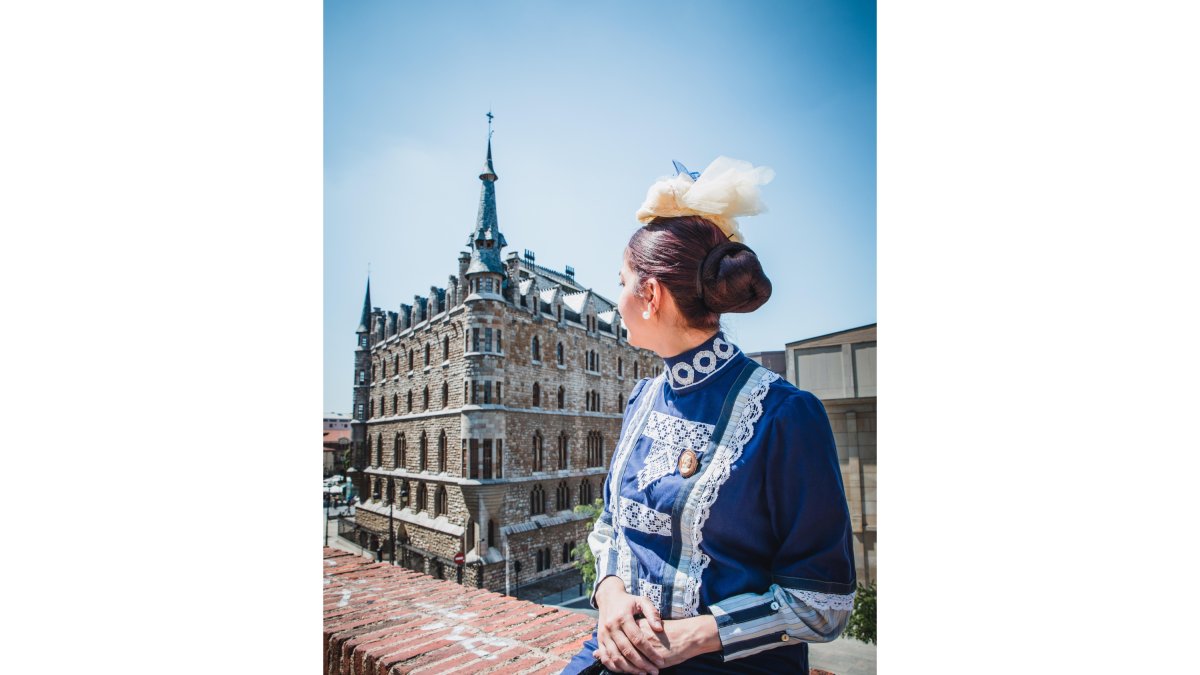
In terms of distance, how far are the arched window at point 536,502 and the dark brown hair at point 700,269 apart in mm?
2021

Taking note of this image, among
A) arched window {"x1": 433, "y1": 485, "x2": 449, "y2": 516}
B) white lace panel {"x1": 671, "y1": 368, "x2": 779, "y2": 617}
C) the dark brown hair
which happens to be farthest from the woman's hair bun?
arched window {"x1": 433, "y1": 485, "x2": 449, "y2": 516}

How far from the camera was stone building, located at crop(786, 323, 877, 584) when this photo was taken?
4.82ft

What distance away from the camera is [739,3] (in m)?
1.73

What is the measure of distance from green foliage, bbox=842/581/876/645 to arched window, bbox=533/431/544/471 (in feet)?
6.04

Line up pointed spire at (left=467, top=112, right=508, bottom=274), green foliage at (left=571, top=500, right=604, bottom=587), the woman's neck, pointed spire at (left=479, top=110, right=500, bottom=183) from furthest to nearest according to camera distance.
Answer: green foliage at (left=571, top=500, right=604, bottom=587), pointed spire at (left=467, top=112, right=508, bottom=274), pointed spire at (left=479, top=110, right=500, bottom=183), the woman's neck

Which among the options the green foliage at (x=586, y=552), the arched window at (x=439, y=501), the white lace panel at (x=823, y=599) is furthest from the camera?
the arched window at (x=439, y=501)

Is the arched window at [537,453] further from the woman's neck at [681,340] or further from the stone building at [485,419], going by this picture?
the woman's neck at [681,340]

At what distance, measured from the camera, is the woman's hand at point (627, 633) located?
Answer: 1.06 meters

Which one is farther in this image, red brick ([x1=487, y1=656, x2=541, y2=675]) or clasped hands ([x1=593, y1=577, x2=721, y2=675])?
red brick ([x1=487, y1=656, x2=541, y2=675])

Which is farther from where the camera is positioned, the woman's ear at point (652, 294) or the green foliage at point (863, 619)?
the green foliage at point (863, 619)

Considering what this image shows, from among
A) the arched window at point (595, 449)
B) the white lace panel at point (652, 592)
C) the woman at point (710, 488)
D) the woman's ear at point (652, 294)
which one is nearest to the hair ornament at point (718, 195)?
the woman at point (710, 488)

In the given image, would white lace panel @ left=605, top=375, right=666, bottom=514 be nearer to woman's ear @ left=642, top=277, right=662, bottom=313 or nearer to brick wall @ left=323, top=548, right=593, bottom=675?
woman's ear @ left=642, top=277, right=662, bottom=313
